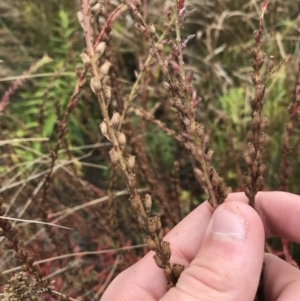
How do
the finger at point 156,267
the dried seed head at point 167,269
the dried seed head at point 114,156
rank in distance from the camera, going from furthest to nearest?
1. the finger at point 156,267
2. the dried seed head at point 167,269
3. the dried seed head at point 114,156

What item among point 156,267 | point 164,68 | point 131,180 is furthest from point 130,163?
point 156,267

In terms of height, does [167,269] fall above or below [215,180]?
below

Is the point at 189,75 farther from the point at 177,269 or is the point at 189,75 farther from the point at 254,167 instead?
the point at 177,269

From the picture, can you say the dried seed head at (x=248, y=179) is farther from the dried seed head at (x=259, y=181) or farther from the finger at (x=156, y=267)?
the finger at (x=156, y=267)

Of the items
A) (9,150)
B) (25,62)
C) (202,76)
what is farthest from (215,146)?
(25,62)

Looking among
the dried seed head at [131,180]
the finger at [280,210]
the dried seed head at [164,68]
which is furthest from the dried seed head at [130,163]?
the finger at [280,210]

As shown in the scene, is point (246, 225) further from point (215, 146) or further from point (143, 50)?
point (143, 50)
